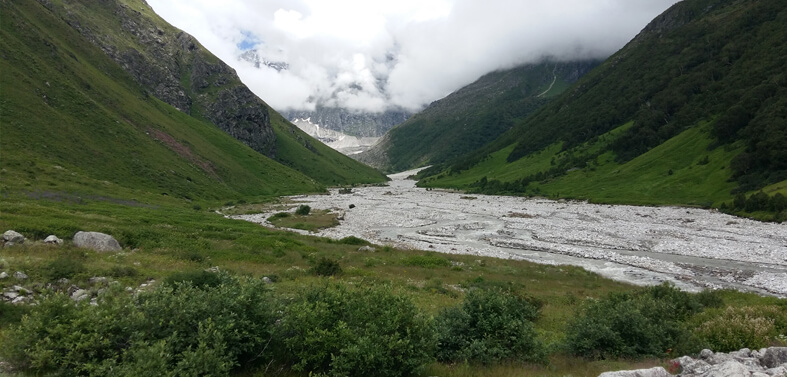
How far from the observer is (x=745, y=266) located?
36.0 metres

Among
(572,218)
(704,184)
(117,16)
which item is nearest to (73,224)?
(572,218)

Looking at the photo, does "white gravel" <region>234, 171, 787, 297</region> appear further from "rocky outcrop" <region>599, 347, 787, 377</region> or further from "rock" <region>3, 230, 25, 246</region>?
"rock" <region>3, 230, 25, 246</region>

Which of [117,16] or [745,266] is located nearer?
[745,266]

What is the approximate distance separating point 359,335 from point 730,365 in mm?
8393

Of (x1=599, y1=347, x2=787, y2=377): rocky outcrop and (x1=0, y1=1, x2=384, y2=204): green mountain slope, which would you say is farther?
(x1=0, y1=1, x2=384, y2=204): green mountain slope

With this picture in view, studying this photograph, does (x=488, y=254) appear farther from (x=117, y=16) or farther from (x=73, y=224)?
(x=117, y=16)

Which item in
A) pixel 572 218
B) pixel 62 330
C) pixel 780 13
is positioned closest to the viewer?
pixel 62 330

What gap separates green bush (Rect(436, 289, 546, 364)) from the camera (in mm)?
10688

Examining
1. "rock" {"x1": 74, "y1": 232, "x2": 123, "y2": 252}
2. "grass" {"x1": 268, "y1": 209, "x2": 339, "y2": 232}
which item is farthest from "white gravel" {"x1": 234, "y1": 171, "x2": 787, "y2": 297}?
"rock" {"x1": 74, "y1": 232, "x2": 123, "y2": 252}

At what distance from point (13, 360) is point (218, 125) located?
210600 millimetres

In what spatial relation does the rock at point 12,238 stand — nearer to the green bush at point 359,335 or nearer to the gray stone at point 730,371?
the green bush at point 359,335

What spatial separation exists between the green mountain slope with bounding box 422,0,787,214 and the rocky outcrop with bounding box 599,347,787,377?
94.4 meters

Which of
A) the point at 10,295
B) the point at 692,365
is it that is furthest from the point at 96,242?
the point at 692,365

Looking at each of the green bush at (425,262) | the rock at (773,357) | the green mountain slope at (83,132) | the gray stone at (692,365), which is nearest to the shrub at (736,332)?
the rock at (773,357)
